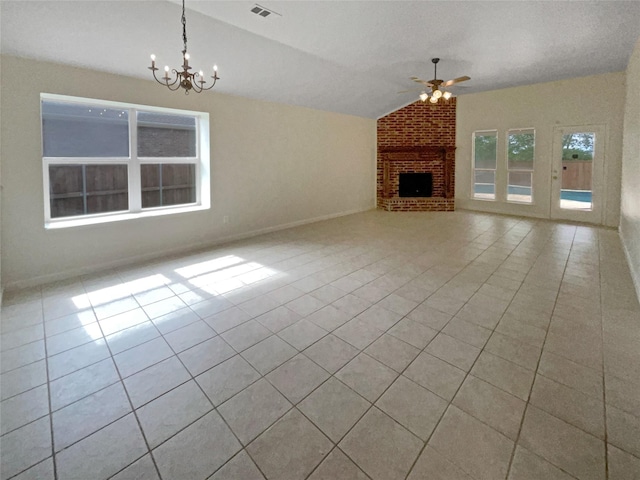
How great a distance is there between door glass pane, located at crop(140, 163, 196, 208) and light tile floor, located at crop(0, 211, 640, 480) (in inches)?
53.3

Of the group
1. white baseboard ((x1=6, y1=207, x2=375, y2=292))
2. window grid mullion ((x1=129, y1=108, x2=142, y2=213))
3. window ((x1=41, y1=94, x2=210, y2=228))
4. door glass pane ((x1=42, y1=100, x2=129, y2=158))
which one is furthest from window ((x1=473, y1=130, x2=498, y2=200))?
door glass pane ((x1=42, y1=100, x2=129, y2=158))

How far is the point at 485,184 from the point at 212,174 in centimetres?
615

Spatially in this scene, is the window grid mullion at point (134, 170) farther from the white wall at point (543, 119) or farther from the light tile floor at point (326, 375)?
the white wall at point (543, 119)

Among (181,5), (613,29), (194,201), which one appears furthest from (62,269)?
(613,29)

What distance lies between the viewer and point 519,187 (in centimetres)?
698

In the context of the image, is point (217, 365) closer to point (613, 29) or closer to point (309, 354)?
point (309, 354)

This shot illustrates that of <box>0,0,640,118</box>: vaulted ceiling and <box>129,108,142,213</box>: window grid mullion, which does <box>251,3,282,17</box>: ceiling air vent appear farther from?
<box>129,108,142,213</box>: window grid mullion

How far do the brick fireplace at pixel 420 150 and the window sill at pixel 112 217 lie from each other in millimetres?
4871

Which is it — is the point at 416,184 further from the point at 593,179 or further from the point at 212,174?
the point at 212,174

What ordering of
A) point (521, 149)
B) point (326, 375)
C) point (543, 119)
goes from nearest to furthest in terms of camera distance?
point (326, 375) → point (543, 119) → point (521, 149)

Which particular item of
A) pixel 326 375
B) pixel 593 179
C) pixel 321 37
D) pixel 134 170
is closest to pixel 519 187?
pixel 593 179

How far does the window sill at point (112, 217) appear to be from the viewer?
3700 mm

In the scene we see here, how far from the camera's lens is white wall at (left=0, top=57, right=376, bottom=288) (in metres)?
3.25

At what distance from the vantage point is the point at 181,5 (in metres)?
3.00
